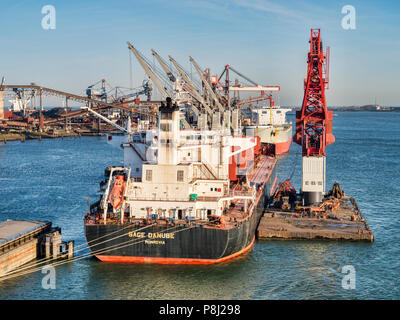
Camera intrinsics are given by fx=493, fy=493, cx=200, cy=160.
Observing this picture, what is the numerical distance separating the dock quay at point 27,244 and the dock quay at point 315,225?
15331 mm

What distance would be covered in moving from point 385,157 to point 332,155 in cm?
1008

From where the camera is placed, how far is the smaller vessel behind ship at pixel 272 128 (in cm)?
10372

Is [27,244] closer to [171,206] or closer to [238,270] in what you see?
[171,206]

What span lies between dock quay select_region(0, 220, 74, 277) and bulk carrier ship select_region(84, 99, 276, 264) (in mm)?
2975

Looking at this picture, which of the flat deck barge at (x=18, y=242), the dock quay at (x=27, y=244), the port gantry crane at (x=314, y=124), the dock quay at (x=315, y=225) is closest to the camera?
the flat deck barge at (x=18, y=242)

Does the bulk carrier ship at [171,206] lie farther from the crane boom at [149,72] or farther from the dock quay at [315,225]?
the crane boom at [149,72]

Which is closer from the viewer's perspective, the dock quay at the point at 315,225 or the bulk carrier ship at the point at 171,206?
the bulk carrier ship at the point at 171,206

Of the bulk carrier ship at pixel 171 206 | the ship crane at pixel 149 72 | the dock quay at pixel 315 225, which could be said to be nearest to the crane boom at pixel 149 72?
the ship crane at pixel 149 72

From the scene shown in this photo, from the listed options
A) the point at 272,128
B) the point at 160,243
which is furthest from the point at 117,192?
the point at 272,128

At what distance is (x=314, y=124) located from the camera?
46.3m

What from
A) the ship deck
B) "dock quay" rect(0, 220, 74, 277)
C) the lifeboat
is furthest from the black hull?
"dock quay" rect(0, 220, 74, 277)

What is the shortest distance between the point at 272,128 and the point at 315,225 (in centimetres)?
6892

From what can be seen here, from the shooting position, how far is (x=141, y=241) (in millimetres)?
32125
